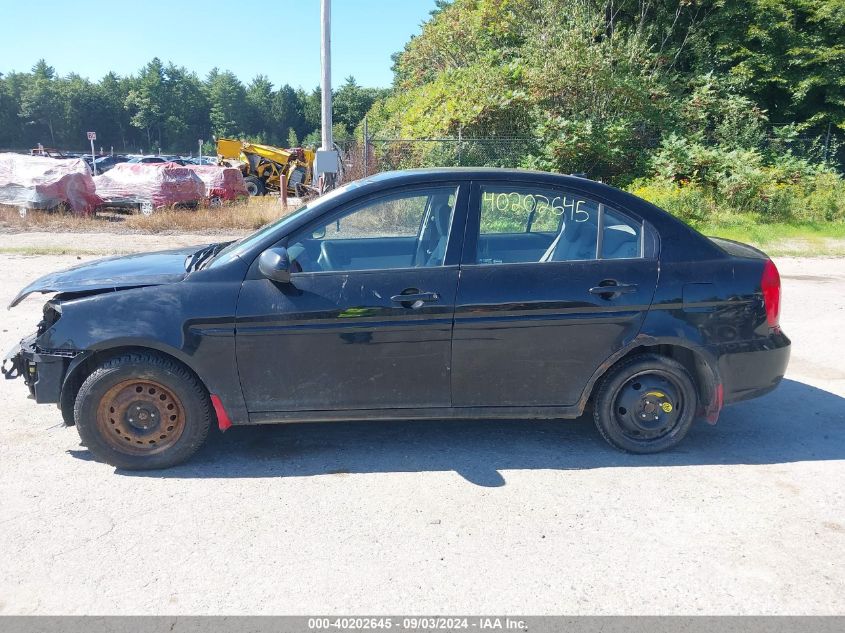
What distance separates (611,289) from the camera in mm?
4012

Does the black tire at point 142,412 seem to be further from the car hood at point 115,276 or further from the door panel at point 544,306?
the door panel at point 544,306

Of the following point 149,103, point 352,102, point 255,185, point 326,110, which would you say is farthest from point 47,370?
point 149,103

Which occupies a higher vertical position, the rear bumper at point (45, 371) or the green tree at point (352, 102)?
the green tree at point (352, 102)

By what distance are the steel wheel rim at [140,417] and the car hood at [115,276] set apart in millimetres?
605

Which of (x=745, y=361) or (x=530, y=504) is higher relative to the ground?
(x=745, y=361)

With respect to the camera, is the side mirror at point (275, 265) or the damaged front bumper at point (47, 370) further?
the damaged front bumper at point (47, 370)

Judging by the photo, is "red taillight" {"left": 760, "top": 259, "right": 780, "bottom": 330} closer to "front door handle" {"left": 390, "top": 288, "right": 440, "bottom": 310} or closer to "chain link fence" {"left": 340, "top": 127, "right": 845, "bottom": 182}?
"front door handle" {"left": 390, "top": 288, "right": 440, "bottom": 310}

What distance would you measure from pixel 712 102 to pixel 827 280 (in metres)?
10.1

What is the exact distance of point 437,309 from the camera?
3.91 metres

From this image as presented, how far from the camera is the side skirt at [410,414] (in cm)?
400

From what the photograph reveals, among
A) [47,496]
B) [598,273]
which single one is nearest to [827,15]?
[598,273]

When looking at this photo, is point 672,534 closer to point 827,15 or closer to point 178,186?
point 178,186

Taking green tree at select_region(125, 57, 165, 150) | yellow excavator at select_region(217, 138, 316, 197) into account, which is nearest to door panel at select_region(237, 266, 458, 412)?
yellow excavator at select_region(217, 138, 316, 197)

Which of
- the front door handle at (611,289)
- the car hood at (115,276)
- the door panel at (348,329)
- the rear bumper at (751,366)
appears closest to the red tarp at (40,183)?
the car hood at (115,276)
